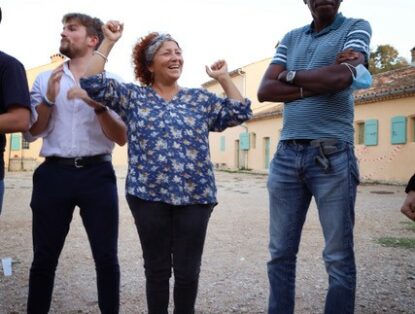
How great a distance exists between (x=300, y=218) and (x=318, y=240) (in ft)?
13.7

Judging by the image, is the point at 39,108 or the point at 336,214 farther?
the point at 39,108

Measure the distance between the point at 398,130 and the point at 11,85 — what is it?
17.2 m

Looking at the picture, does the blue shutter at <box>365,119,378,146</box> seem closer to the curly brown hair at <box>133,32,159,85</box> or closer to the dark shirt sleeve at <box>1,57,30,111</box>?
the curly brown hair at <box>133,32,159,85</box>

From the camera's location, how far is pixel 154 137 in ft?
7.90

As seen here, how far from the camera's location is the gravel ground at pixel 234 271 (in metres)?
3.67

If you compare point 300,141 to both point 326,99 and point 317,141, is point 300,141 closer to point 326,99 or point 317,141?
point 317,141

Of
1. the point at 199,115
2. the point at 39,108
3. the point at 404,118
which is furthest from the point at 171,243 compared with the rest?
the point at 404,118

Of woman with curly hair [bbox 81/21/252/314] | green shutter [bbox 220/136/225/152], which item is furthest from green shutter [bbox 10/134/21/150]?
woman with curly hair [bbox 81/21/252/314]

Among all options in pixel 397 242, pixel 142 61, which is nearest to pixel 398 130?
pixel 397 242

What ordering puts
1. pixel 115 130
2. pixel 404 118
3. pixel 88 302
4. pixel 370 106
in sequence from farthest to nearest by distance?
pixel 370 106, pixel 404 118, pixel 88 302, pixel 115 130

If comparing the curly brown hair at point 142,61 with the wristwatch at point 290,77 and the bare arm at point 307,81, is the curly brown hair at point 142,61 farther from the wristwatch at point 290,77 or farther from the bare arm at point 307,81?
the wristwatch at point 290,77

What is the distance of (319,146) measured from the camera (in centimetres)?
238

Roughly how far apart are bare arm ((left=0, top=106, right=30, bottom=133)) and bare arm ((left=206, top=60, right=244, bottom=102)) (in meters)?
1.02

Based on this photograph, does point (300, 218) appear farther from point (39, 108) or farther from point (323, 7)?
point (39, 108)
